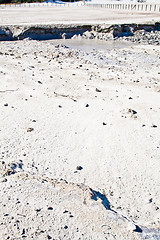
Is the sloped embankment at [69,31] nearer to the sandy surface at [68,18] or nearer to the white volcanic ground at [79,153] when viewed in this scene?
the sandy surface at [68,18]

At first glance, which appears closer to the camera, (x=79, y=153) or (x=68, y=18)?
(x=79, y=153)

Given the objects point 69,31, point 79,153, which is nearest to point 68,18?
point 69,31

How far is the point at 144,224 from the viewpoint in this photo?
132 inches

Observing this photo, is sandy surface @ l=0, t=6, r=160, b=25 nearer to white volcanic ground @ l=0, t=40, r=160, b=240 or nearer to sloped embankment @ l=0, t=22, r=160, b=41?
sloped embankment @ l=0, t=22, r=160, b=41

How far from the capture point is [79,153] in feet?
15.6

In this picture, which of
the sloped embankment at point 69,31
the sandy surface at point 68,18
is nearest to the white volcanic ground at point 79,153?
the sloped embankment at point 69,31

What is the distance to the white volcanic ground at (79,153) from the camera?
327 cm

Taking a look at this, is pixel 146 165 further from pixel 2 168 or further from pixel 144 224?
pixel 2 168

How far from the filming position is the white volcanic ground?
3.27 m

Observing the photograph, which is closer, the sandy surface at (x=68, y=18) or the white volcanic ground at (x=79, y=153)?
the white volcanic ground at (x=79, y=153)

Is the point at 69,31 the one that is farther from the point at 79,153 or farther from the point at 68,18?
the point at 79,153

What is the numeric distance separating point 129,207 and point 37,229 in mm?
1310

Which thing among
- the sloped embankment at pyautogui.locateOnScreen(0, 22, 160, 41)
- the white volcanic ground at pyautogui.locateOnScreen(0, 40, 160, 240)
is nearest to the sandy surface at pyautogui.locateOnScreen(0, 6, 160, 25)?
the sloped embankment at pyautogui.locateOnScreen(0, 22, 160, 41)

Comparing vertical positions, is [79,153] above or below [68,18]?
below
